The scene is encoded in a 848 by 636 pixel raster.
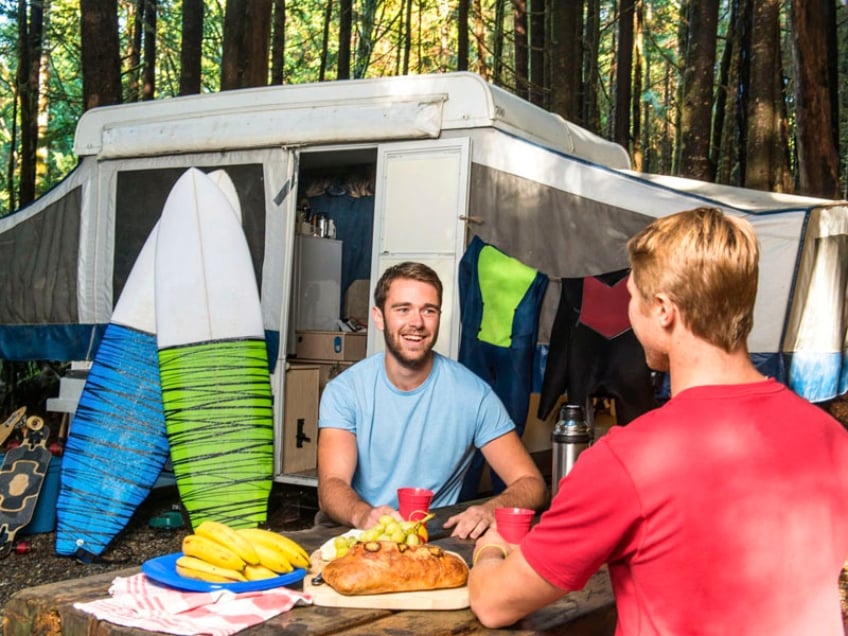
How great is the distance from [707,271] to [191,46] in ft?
38.1

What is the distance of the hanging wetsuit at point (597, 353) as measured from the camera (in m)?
5.72

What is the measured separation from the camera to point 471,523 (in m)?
3.07

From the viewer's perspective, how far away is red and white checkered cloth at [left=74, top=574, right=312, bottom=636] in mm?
2061

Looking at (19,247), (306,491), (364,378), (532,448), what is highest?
(19,247)

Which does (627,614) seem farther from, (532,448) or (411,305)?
(532,448)

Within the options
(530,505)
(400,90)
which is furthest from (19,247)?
(530,505)

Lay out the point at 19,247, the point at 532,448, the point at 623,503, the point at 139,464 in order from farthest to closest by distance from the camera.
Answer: the point at 19,247 → the point at 139,464 → the point at 532,448 → the point at 623,503

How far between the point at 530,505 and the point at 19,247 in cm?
651

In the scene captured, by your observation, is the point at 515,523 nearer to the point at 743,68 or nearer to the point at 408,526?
the point at 408,526

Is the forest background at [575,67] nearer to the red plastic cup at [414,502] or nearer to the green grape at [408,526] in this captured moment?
the red plastic cup at [414,502]

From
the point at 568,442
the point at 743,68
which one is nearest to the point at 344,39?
the point at 743,68

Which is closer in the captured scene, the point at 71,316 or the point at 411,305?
the point at 411,305

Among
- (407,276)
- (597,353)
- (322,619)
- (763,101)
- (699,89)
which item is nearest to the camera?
(322,619)

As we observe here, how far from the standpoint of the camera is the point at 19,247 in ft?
28.6
